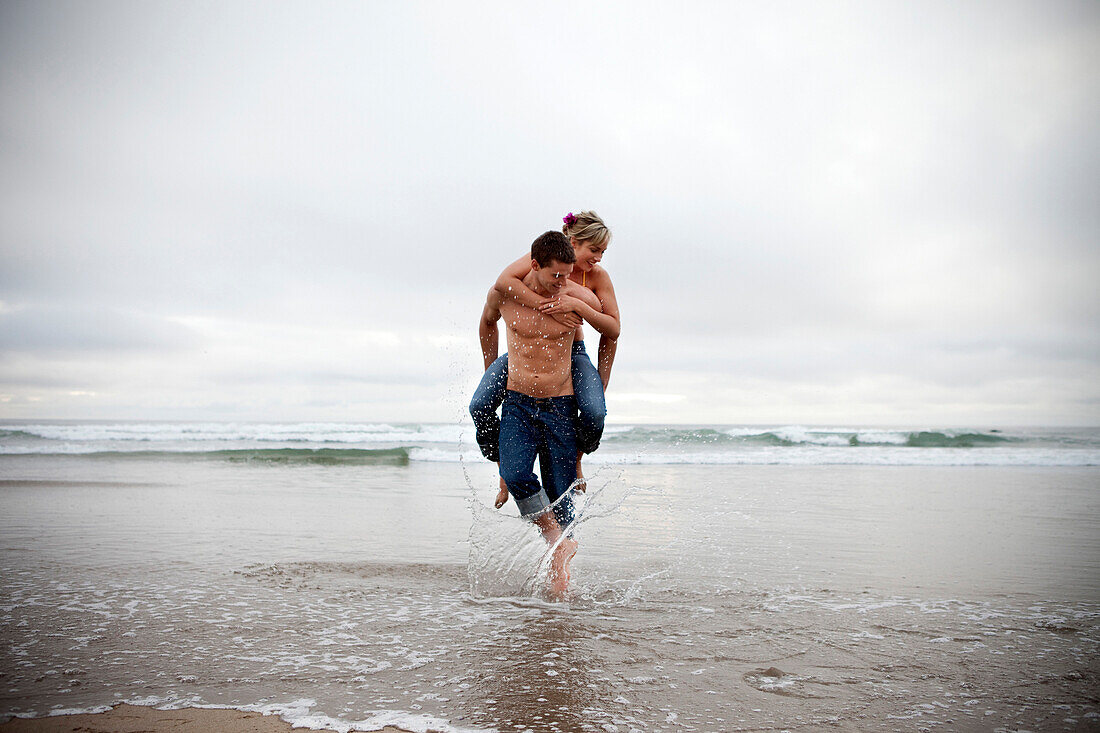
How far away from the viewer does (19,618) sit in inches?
131

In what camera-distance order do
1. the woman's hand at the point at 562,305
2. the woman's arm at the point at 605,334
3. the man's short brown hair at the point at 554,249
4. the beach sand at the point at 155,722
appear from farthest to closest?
the woman's arm at the point at 605,334 < the woman's hand at the point at 562,305 < the man's short brown hair at the point at 554,249 < the beach sand at the point at 155,722

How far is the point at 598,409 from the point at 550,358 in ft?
1.40

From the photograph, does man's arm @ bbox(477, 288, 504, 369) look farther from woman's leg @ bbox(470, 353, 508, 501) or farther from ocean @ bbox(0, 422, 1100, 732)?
ocean @ bbox(0, 422, 1100, 732)

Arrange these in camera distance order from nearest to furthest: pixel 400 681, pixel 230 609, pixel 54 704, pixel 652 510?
pixel 54 704 < pixel 400 681 < pixel 230 609 < pixel 652 510

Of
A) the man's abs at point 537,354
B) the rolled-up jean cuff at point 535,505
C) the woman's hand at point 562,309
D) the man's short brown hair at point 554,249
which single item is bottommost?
the rolled-up jean cuff at point 535,505

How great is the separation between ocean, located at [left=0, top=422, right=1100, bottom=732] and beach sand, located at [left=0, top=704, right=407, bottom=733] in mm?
68

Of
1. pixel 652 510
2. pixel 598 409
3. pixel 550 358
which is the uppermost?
pixel 550 358

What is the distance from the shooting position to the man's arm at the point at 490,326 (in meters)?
4.13

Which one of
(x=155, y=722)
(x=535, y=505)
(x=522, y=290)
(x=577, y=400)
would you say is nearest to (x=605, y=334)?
(x=577, y=400)

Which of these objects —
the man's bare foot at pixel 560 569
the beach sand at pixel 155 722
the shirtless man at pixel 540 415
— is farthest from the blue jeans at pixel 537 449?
the beach sand at pixel 155 722

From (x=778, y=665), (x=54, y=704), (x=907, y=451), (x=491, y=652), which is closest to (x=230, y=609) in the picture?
(x=54, y=704)

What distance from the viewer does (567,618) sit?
353 cm

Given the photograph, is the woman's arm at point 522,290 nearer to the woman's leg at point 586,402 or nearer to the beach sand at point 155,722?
the woman's leg at point 586,402

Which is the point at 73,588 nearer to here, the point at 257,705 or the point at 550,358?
the point at 257,705
